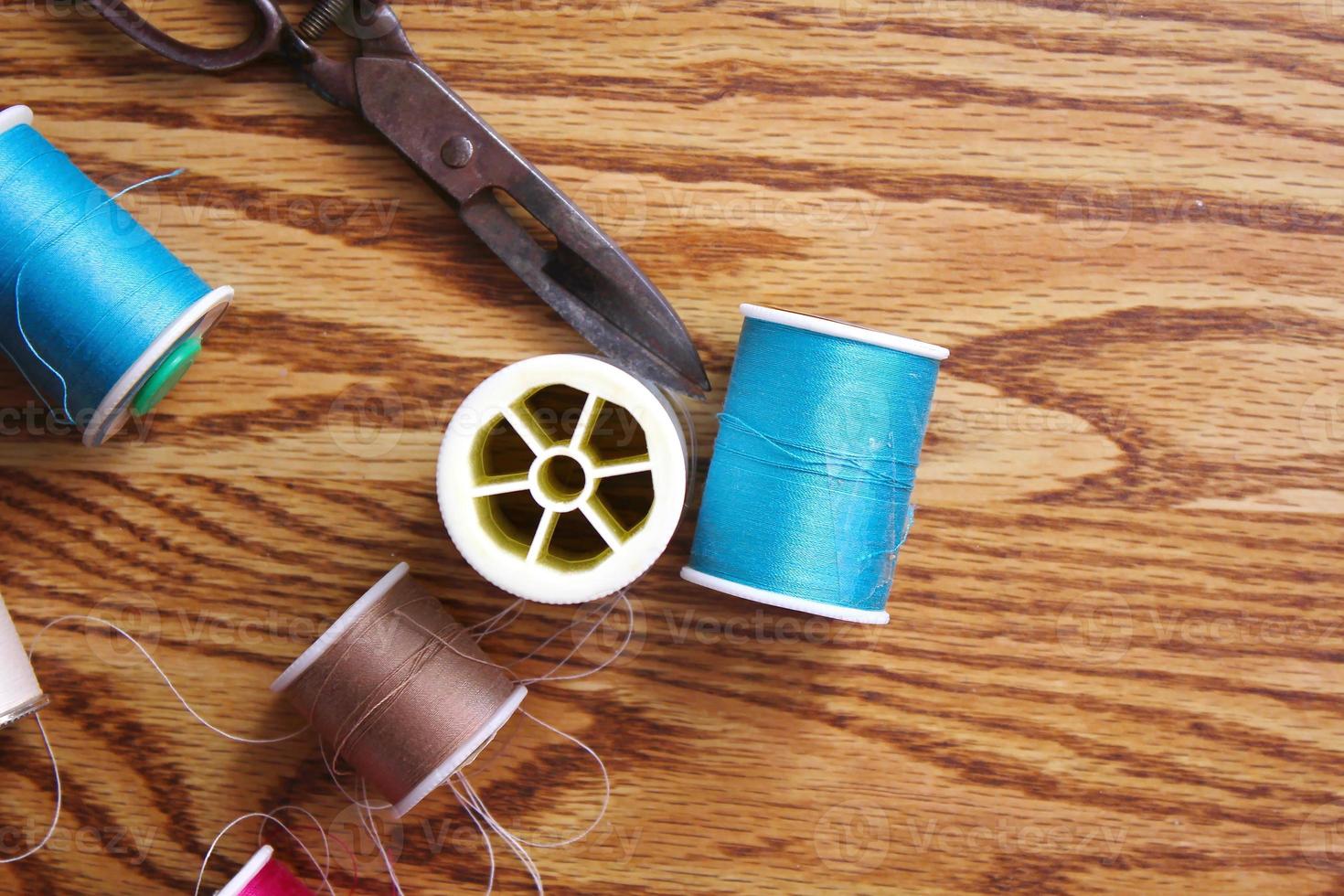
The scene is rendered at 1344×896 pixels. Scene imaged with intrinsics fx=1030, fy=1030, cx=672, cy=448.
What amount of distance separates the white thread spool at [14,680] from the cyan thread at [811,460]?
3.22 ft

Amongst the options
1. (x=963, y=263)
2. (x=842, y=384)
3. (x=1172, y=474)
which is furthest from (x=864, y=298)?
→ (x=1172, y=474)

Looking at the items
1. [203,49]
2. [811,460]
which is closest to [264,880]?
[811,460]

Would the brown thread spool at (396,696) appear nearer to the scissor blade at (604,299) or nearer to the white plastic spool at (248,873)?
the white plastic spool at (248,873)

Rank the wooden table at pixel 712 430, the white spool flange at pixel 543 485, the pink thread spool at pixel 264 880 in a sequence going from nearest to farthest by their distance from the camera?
the white spool flange at pixel 543 485 → the pink thread spool at pixel 264 880 → the wooden table at pixel 712 430

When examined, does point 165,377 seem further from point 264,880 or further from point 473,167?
point 264,880

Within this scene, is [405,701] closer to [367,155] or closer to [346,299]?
[346,299]

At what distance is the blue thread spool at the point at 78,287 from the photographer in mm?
1412

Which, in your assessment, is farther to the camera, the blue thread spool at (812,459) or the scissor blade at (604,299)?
the scissor blade at (604,299)

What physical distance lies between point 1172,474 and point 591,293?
36.8 inches

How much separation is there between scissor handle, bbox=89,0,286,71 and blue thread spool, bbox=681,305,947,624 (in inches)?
31.2

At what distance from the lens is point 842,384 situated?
1.37 metres

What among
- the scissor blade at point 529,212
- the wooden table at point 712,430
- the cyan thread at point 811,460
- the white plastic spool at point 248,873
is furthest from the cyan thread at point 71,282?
the cyan thread at point 811,460

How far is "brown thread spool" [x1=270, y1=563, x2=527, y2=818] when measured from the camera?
1.43 metres

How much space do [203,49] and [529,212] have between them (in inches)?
21.4
